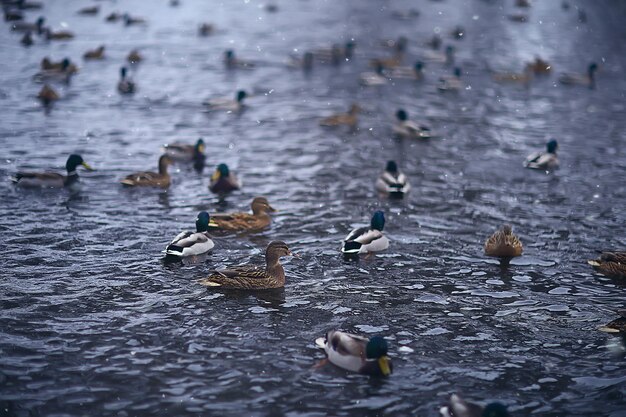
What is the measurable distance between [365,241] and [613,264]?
167 inches

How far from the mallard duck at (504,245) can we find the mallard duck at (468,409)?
5.91m

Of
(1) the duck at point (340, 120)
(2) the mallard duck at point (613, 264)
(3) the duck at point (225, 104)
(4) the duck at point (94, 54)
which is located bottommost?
(2) the mallard duck at point (613, 264)

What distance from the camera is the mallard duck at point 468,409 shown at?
9.67m

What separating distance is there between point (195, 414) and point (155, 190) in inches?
401

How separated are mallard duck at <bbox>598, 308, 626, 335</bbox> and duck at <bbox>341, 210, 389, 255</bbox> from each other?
4.67 meters

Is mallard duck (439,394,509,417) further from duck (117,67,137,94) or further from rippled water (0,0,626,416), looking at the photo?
duck (117,67,137,94)

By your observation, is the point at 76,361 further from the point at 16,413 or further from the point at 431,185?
the point at 431,185

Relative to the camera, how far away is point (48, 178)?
19.1 m

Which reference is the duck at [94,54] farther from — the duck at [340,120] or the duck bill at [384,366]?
the duck bill at [384,366]

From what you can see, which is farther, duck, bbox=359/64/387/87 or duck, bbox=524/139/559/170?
duck, bbox=359/64/387/87

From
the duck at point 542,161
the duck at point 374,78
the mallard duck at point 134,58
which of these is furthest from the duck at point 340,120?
the mallard duck at point 134,58

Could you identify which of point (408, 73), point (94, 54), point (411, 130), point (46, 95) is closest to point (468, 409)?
point (411, 130)

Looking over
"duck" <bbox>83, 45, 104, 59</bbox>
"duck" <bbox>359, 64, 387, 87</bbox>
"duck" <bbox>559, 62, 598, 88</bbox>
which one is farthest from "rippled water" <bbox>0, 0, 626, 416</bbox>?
"duck" <bbox>83, 45, 104, 59</bbox>

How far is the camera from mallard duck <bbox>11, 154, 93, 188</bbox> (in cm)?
1891
